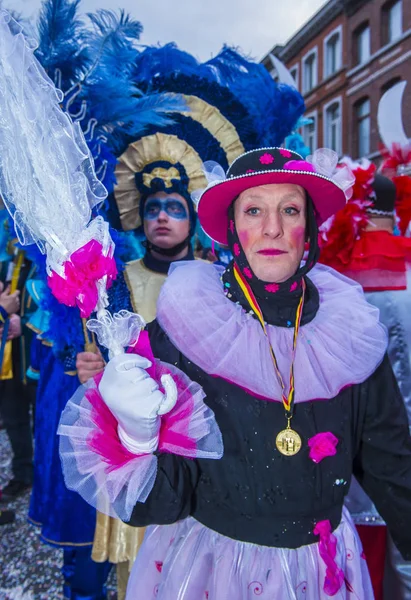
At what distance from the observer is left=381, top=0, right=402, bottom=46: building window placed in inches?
551

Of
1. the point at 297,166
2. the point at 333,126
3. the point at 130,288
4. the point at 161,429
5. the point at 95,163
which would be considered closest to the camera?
the point at 161,429

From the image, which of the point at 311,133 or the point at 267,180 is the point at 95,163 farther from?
the point at 311,133

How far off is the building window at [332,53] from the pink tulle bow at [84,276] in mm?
18163

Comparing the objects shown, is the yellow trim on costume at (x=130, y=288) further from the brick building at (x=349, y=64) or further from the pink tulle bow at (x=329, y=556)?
the brick building at (x=349, y=64)

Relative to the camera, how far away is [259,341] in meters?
1.49

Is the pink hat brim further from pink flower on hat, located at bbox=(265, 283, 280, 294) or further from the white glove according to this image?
the white glove

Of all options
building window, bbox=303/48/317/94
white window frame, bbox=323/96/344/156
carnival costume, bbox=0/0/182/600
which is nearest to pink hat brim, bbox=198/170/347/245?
carnival costume, bbox=0/0/182/600

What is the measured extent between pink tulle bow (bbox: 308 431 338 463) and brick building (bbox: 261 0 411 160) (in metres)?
14.7

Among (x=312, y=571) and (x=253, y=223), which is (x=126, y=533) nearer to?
(x=312, y=571)

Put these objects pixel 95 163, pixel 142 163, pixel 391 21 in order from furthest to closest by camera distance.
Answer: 1. pixel 391 21
2. pixel 142 163
3. pixel 95 163

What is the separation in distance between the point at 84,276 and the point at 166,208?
5.40 feet

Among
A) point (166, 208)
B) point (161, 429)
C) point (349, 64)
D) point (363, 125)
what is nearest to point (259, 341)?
point (161, 429)

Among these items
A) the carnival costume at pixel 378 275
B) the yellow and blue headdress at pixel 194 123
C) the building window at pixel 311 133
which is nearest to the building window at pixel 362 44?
the building window at pixel 311 133

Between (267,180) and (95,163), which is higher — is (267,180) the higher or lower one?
the lower one
